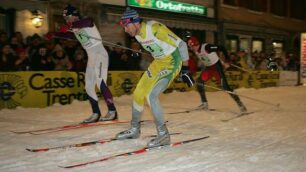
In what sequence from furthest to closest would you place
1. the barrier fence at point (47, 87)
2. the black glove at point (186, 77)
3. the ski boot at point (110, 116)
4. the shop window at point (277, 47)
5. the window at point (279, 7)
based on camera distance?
the window at point (279, 7), the shop window at point (277, 47), the barrier fence at point (47, 87), the ski boot at point (110, 116), the black glove at point (186, 77)

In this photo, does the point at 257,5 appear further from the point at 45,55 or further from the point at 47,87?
the point at 47,87

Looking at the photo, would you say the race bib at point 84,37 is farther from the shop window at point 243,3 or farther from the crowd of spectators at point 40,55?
the shop window at point 243,3

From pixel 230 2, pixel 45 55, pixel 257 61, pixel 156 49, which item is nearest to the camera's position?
pixel 156 49

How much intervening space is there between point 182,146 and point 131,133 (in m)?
0.80

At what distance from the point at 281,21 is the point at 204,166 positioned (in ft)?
88.2

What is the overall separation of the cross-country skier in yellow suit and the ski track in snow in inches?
18.0

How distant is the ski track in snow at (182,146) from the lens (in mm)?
4812

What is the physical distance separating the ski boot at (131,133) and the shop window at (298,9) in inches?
1086

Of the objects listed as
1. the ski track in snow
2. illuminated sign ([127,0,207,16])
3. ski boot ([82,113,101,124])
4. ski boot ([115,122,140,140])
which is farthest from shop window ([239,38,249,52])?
ski boot ([115,122,140,140])

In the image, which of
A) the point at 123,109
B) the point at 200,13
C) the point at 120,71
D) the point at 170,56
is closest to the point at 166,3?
the point at 200,13

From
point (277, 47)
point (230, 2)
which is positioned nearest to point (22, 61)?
point (230, 2)

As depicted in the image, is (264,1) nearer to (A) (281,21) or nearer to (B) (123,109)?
(A) (281,21)

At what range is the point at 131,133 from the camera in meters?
6.23

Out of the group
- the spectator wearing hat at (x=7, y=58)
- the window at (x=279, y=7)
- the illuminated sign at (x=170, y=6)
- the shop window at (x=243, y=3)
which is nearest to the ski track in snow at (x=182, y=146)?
the spectator wearing hat at (x=7, y=58)
